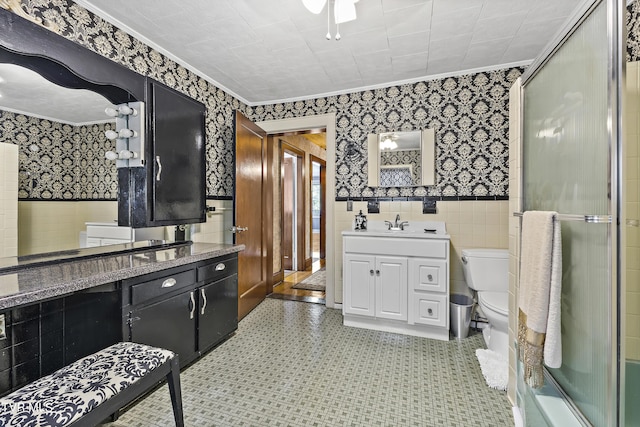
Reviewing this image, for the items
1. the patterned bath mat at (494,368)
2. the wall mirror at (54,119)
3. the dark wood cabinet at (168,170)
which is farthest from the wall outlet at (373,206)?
the wall mirror at (54,119)

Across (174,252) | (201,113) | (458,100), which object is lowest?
(174,252)

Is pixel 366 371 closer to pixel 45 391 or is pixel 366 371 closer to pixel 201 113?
pixel 45 391

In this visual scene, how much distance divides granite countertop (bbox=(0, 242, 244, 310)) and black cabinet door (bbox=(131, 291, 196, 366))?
24 cm

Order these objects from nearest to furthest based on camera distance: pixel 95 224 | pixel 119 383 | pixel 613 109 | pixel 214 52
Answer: pixel 613 109 → pixel 119 383 → pixel 95 224 → pixel 214 52

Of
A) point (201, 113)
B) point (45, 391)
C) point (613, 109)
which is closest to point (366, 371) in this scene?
point (45, 391)

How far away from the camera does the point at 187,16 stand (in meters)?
1.97

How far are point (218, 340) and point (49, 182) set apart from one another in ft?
5.10

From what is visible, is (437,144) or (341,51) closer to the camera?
(341,51)

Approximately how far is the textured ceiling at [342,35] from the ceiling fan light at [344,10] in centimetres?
11

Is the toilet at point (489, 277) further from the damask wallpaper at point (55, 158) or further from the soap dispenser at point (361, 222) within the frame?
the damask wallpaper at point (55, 158)

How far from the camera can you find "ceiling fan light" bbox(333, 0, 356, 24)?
1728mm

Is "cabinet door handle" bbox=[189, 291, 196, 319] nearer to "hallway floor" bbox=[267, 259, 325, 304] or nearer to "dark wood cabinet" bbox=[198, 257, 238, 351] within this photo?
"dark wood cabinet" bbox=[198, 257, 238, 351]

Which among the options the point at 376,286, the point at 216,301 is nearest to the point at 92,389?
the point at 216,301

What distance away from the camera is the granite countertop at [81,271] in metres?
1.11
